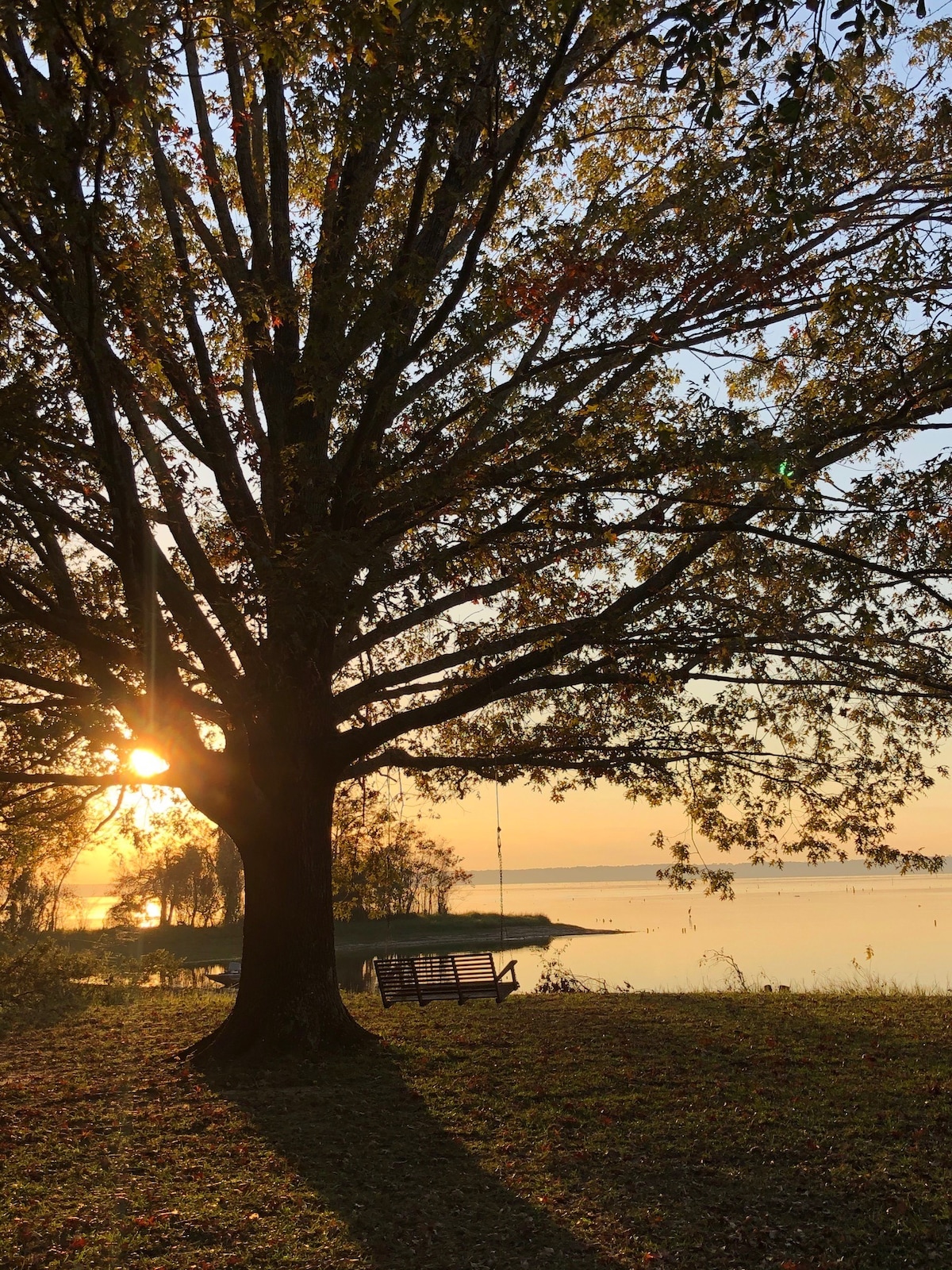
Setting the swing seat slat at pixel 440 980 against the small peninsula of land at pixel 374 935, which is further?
the small peninsula of land at pixel 374 935

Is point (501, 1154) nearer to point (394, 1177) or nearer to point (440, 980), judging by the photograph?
point (394, 1177)

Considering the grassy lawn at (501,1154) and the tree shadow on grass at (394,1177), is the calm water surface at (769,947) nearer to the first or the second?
the grassy lawn at (501,1154)

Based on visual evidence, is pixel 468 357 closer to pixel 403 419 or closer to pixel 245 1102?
pixel 403 419

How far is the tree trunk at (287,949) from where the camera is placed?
35.9ft

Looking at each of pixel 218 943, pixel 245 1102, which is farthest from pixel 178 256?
pixel 218 943

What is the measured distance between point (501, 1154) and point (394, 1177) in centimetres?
89

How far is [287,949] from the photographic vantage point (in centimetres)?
1119

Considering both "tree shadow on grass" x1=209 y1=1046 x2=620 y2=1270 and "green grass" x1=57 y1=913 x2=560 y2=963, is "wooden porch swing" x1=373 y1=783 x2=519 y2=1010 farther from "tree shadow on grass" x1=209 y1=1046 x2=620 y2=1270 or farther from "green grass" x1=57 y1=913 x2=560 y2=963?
"green grass" x1=57 y1=913 x2=560 y2=963

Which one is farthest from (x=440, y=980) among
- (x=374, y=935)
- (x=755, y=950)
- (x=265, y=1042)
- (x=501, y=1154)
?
(x=374, y=935)

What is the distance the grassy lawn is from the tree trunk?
0.54 metres

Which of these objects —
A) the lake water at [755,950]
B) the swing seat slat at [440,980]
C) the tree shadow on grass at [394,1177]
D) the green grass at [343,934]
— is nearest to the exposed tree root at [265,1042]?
the tree shadow on grass at [394,1177]

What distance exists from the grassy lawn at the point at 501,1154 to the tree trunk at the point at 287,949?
544 mm

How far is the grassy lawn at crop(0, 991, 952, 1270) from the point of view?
18.1 feet

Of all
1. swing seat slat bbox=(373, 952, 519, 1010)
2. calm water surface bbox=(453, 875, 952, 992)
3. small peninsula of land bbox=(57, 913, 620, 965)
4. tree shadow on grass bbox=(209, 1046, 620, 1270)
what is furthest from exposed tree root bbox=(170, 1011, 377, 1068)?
small peninsula of land bbox=(57, 913, 620, 965)
